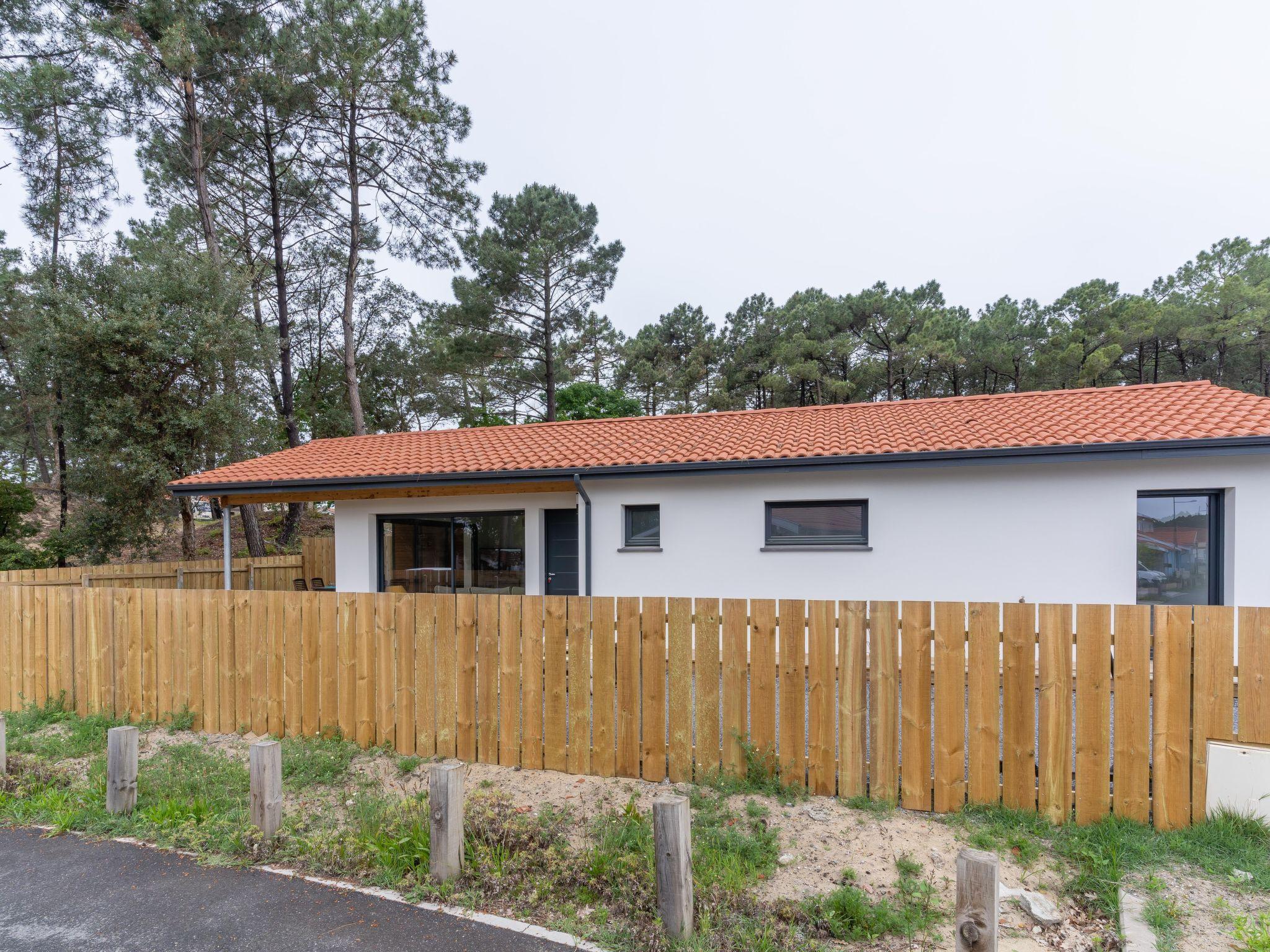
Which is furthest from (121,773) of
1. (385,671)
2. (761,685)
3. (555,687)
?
(761,685)

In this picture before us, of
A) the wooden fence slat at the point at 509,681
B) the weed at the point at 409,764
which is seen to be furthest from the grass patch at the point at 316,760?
the wooden fence slat at the point at 509,681

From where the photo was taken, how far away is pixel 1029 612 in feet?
12.3

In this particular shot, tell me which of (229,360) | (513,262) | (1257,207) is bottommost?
(229,360)

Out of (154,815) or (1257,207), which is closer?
(154,815)

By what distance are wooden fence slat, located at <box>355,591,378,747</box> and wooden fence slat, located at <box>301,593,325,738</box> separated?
0.41 m

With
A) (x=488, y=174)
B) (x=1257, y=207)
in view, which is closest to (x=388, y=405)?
(x=488, y=174)

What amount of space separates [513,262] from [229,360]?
10449mm

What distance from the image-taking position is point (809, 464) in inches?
331

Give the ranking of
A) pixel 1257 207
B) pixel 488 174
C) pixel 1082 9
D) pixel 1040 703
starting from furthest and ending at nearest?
pixel 1257 207, pixel 488 174, pixel 1082 9, pixel 1040 703

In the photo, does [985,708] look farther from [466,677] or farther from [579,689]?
[466,677]

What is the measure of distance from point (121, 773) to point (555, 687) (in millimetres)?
2786

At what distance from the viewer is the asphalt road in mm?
2719

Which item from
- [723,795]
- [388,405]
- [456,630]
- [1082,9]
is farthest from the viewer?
[388,405]

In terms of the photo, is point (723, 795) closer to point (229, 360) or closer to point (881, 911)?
point (881, 911)
